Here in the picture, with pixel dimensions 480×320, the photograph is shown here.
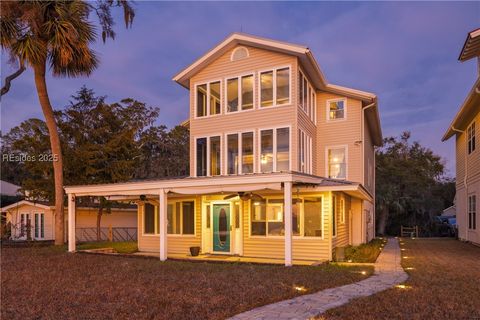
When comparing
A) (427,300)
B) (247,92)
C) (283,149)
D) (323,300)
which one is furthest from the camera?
(247,92)

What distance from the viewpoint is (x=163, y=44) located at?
116 ft

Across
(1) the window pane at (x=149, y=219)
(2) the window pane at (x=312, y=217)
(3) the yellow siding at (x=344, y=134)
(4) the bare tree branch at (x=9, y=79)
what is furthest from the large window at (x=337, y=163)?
(4) the bare tree branch at (x=9, y=79)

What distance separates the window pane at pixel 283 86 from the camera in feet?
47.2

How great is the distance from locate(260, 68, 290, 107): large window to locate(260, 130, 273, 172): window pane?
3.53ft

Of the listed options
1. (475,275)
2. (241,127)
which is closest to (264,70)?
(241,127)

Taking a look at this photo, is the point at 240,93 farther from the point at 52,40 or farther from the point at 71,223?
the point at 71,223

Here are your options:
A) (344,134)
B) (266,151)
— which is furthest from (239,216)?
(344,134)

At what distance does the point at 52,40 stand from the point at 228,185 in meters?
9.48

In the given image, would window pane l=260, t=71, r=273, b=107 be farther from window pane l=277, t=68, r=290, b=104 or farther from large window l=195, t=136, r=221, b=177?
large window l=195, t=136, r=221, b=177

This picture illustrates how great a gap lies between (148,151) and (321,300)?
32.0m

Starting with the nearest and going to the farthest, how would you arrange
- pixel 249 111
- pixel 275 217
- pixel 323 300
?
pixel 323 300
pixel 275 217
pixel 249 111

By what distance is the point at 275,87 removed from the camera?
48.0ft

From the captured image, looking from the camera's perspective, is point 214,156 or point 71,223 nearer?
point 71,223

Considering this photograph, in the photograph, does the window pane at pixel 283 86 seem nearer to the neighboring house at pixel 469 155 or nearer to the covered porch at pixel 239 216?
the covered porch at pixel 239 216
